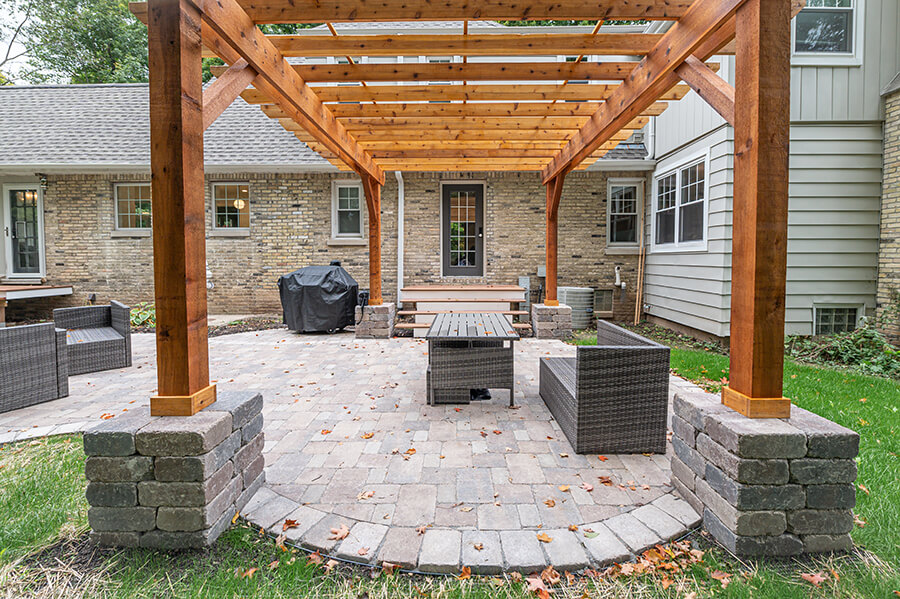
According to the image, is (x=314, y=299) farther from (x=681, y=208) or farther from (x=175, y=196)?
(x=681, y=208)

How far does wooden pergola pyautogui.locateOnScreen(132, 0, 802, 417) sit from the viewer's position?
207 centimetres

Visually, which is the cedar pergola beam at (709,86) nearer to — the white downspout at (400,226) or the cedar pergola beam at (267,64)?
the cedar pergola beam at (267,64)

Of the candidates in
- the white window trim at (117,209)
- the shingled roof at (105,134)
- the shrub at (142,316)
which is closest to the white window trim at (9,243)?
the shingled roof at (105,134)

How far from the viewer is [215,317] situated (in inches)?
372

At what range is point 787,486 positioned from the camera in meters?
1.93

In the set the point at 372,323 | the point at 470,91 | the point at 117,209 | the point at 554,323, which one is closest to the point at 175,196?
the point at 470,91

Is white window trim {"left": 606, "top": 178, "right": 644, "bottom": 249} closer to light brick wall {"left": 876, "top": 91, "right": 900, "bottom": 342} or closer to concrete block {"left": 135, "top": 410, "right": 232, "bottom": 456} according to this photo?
light brick wall {"left": 876, "top": 91, "right": 900, "bottom": 342}

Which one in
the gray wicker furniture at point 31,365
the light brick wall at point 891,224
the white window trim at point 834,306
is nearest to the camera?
the gray wicker furniture at point 31,365

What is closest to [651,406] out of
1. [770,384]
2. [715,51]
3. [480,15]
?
[770,384]

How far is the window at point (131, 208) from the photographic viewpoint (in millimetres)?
9820

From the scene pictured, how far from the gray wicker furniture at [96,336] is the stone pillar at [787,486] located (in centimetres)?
584

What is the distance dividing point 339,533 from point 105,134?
454 inches

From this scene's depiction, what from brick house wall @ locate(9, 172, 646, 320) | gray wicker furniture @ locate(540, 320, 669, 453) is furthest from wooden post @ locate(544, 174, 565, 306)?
gray wicker furniture @ locate(540, 320, 669, 453)

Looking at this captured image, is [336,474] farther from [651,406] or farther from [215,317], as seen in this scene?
[215,317]
